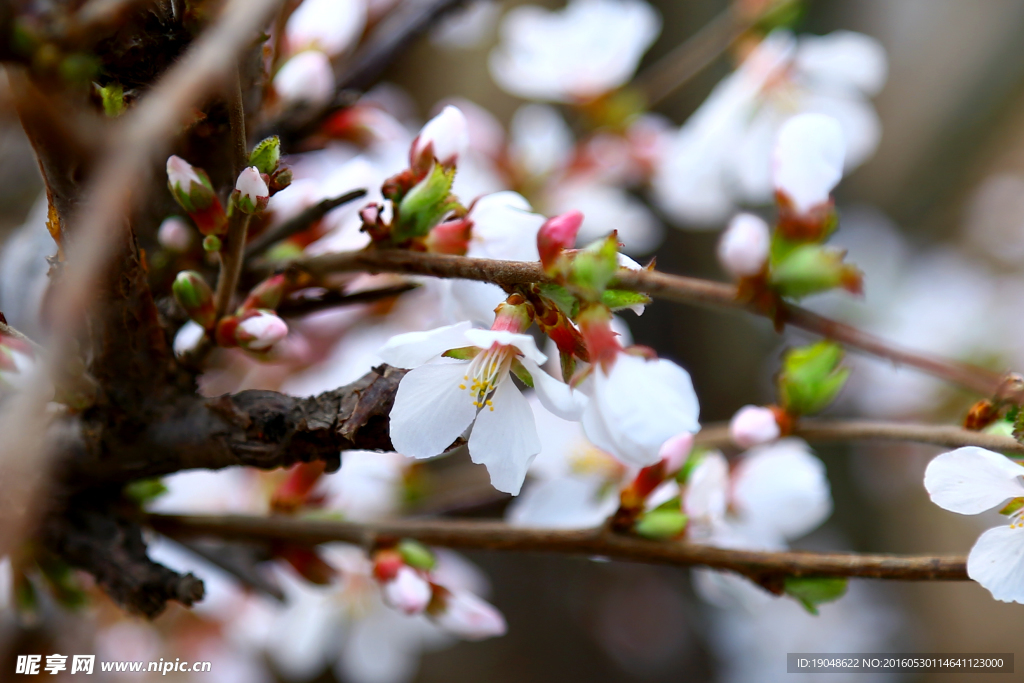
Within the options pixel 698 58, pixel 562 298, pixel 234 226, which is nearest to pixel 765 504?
pixel 562 298

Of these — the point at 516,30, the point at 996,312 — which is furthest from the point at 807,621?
the point at 516,30

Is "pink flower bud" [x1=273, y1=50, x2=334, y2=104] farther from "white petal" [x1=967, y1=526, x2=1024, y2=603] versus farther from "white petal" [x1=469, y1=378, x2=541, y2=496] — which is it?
"white petal" [x1=967, y1=526, x2=1024, y2=603]

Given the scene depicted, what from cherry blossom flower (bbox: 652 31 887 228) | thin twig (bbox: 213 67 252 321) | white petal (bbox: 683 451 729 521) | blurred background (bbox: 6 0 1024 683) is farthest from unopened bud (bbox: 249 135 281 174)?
blurred background (bbox: 6 0 1024 683)

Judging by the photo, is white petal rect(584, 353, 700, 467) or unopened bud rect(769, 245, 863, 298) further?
unopened bud rect(769, 245, 863, 298)

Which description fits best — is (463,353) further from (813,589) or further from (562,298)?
(813,589)

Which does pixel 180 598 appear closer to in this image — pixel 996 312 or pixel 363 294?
pixel 363 294

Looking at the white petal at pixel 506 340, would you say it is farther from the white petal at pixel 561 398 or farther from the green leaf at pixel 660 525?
the green leaf at pixel 660 525
